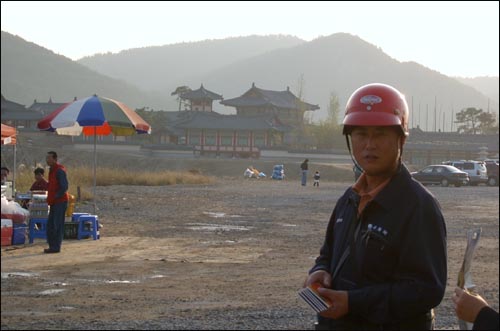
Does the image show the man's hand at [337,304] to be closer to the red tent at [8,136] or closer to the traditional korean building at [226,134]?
the red tent at [8,136]

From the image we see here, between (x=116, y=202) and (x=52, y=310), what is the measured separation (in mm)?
15017

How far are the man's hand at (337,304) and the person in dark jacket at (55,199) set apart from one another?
25.3ft

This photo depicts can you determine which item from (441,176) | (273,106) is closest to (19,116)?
(273,106)

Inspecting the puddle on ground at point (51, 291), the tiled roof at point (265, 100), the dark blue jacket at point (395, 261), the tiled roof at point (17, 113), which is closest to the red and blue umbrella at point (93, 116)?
the puddle on ground at point (51, 291)

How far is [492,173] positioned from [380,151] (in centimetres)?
3978

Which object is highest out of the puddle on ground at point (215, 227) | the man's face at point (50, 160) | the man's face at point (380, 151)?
the man's face at point (380, 151)

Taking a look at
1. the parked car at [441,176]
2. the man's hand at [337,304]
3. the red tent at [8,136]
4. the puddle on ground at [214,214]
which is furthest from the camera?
the parked car at [441,176]

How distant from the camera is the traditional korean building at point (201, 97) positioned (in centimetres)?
7303

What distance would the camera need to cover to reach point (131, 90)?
182000 mm

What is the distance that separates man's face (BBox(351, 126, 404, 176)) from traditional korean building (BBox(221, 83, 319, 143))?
66.5 meters

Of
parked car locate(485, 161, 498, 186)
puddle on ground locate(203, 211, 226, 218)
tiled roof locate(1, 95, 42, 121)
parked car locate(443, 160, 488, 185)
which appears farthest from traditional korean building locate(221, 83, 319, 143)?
puddle on ground locate(203, 211, 226, 218)

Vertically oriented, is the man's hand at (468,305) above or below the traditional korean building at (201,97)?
below

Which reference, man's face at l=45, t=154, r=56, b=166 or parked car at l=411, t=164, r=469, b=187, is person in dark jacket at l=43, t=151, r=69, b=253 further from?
parked car at l=411, t=164, r=469, b=187

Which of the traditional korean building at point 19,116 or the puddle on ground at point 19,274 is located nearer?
the puddle on ground at point 19,274
